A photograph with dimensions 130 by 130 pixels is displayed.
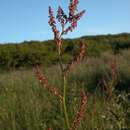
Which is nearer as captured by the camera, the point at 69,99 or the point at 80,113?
the point at 80,113

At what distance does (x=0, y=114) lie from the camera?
7.44 meters

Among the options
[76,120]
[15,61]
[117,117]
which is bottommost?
[15,61]

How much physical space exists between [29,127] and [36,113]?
25.3 inches

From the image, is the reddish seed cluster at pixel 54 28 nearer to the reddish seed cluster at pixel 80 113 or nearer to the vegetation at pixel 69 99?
the vegetation at pixel 69 99

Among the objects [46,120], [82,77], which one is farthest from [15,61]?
[46,120]

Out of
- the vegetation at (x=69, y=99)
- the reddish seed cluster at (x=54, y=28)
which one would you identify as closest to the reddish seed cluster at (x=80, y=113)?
the vegetation at (x=69, y=99)

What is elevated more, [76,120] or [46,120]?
[76,120]

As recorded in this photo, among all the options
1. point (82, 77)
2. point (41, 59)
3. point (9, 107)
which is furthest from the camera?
point (41, 59)

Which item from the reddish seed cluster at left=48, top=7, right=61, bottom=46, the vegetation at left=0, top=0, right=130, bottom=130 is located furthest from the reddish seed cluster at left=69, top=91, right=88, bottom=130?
the reddish seed cluster at left=48, top=7, right=61, bottom=46

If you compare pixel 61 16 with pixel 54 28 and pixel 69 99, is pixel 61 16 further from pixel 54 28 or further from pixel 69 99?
pixel 69 99

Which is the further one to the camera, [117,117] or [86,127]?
[86,127]

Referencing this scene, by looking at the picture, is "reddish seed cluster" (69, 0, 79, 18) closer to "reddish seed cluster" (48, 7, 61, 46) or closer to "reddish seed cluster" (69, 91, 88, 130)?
"reddish seed cluster" (48, 7, 61, 46)

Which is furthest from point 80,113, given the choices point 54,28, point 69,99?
point 69,99

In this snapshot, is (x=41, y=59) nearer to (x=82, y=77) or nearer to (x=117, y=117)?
(x=82, y=77)
